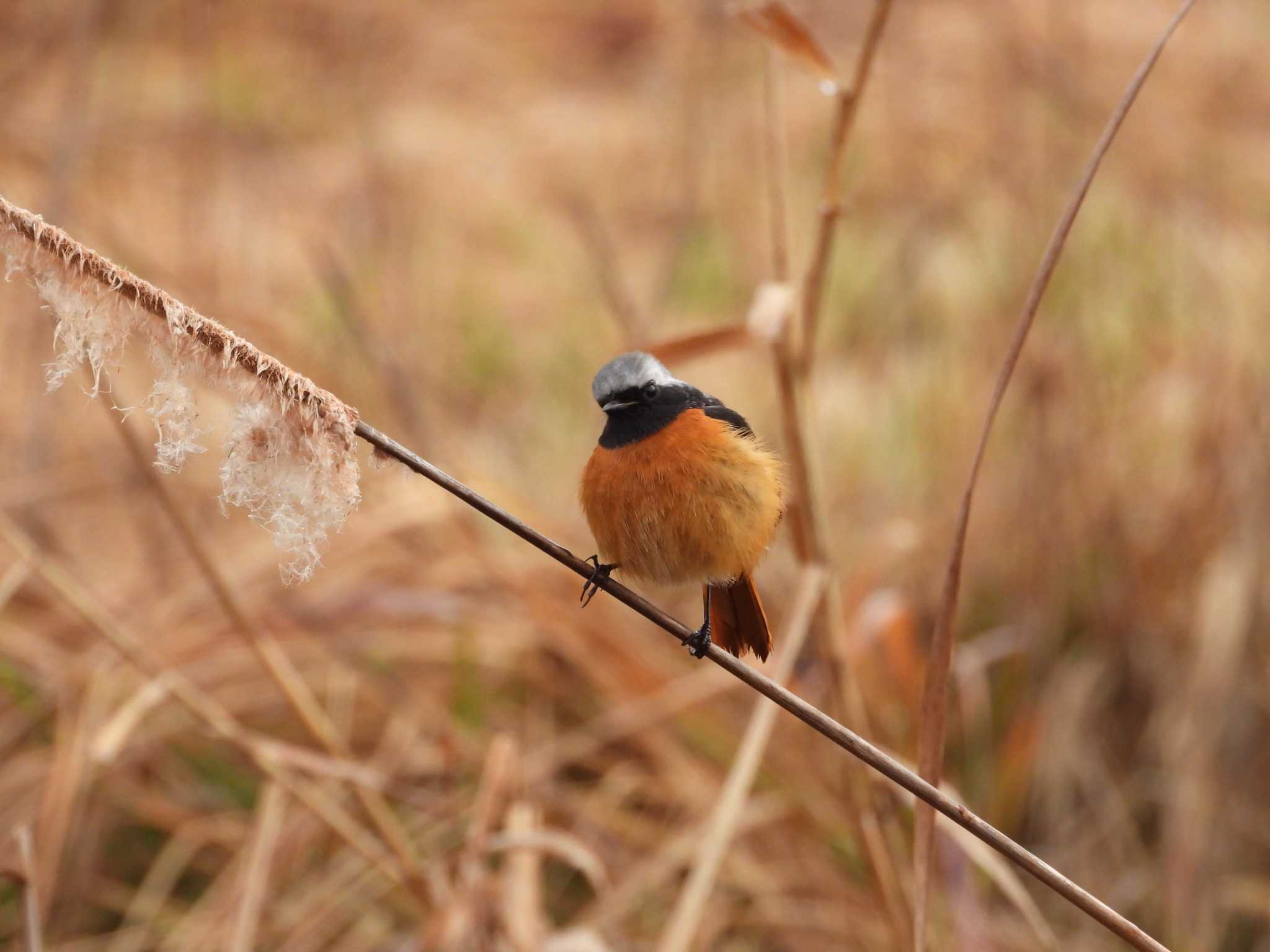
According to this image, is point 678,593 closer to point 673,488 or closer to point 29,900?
point 673,488

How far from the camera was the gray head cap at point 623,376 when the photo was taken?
1657mm

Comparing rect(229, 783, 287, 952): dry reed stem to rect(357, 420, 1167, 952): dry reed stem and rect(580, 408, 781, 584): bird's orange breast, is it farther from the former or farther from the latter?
rect(357, 420, 1167, 952): dry reed stem

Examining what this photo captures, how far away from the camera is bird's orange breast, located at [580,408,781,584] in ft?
5.53

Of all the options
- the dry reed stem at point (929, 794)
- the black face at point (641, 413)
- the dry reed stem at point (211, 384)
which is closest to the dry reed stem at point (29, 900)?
the dry reed stem at point (211, 384)

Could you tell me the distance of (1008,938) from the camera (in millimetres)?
2635

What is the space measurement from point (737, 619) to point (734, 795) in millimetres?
303

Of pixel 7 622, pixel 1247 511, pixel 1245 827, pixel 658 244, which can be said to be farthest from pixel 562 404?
pixel 1245 827

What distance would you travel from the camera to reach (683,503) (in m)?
1.68

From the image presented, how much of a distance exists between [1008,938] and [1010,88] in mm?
2686

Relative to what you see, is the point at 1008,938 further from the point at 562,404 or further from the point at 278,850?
the point at 562,404

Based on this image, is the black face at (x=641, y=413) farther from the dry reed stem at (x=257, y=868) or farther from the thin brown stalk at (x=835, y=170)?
the dry reed stem at (x=257, y=868)

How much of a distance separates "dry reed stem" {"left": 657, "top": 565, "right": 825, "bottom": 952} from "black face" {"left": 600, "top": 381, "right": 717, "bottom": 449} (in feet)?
1.23

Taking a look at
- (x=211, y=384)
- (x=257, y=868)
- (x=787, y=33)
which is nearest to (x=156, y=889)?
(x=257, y=868)

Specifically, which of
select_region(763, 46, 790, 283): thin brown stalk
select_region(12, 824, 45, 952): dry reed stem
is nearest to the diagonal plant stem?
select_region(763, 46, 790, 283): thin brown stalk
